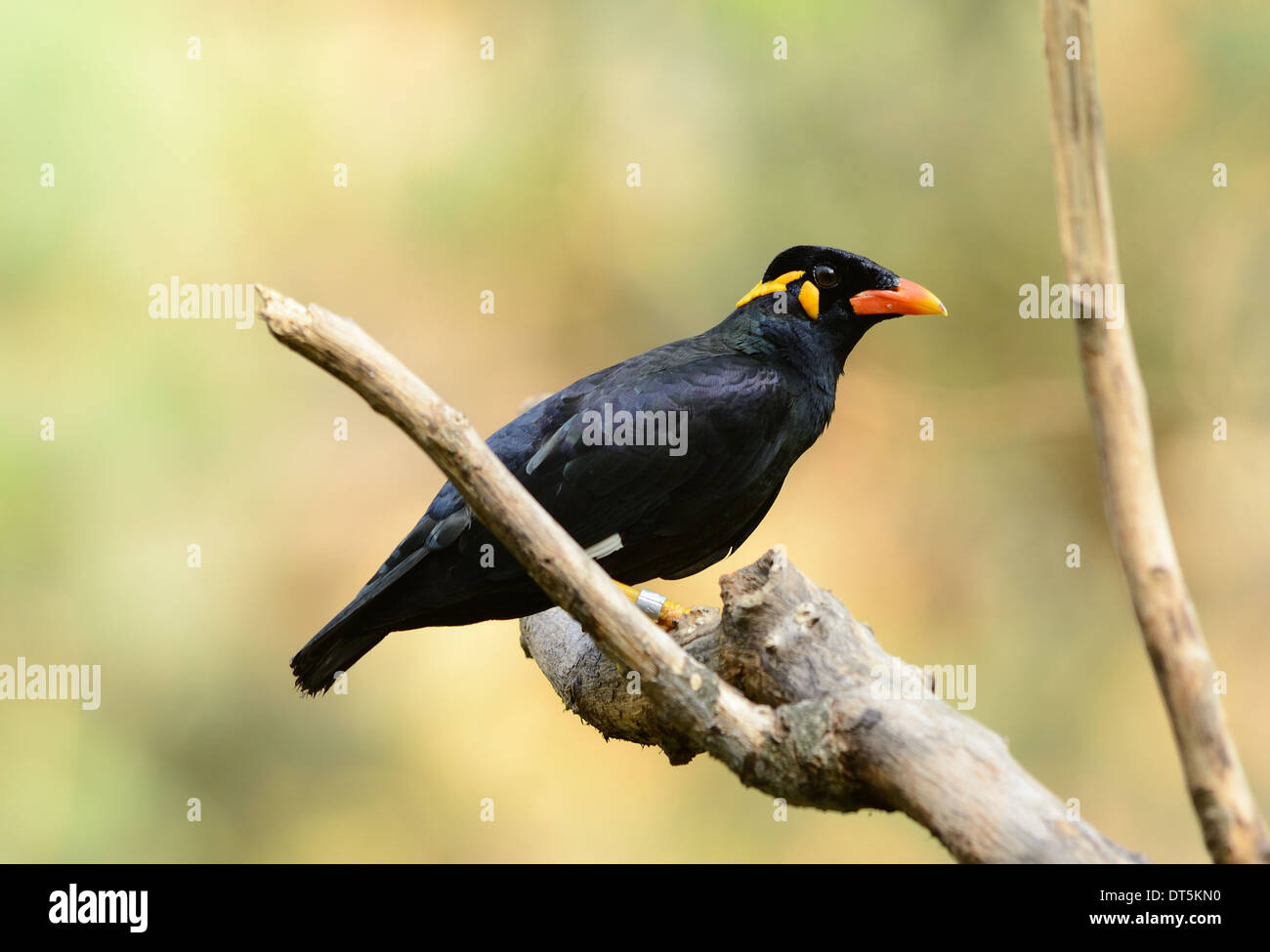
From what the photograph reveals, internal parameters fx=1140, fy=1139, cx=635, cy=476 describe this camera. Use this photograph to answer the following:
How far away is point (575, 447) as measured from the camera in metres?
3.38

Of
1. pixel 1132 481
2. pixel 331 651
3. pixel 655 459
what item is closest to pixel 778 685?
pixel 655 459

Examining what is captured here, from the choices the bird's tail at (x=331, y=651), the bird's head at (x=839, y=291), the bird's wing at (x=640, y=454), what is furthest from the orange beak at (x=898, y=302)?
the bird's tail at (x=331, y=651)

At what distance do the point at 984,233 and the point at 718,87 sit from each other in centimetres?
201

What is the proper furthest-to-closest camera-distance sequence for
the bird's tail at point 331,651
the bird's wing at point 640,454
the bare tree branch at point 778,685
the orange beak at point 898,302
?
the orange beak at point 898,302, the bird's wing at point 640,454, the bird's tail at point 331,651, the bare tree branch at point 778,685

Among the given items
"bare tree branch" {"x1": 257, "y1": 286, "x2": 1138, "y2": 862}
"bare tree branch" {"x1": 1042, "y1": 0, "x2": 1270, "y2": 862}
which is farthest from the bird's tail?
"bare tree branch" {"x1": 1042, "y1": 0, "x2": 1270, "y2": 862}

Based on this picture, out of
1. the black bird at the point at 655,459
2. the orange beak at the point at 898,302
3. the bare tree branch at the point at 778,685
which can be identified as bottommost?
the bare tree branch at the point at 778,685

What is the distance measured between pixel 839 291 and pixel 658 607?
124cm

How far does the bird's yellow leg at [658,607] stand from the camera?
11.0ft

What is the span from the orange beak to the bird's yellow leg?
1.18 m

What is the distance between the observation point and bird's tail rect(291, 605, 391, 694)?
3154mm

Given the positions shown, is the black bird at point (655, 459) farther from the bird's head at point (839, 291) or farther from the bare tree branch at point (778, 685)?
the bare tree branch at point (778, 685)
